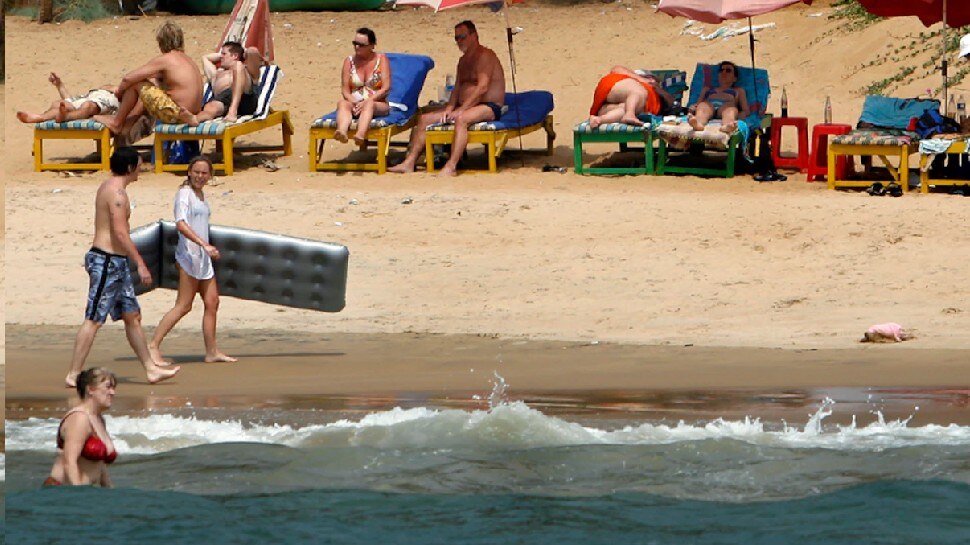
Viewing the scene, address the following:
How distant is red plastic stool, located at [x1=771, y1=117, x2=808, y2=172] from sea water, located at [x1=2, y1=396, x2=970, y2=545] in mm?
6634

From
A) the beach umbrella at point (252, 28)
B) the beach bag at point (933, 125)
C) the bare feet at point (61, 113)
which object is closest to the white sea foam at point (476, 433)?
the beach bag at point (933, 125)

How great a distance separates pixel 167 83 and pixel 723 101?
15.0 feet

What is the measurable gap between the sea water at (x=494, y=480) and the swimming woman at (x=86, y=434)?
0.70 ft

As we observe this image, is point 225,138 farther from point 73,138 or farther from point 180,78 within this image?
point 73,138

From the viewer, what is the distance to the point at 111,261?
9289 mm

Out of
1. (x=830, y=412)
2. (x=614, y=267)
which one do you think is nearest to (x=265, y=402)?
(x=830, y=412)

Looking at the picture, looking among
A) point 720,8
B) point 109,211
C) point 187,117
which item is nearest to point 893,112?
point 720,8

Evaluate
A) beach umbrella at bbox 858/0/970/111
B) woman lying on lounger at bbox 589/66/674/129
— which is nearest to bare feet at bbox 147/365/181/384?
woman lying on lounger at bbox 589/66/674/129

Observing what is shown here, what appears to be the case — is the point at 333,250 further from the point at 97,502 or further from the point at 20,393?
the point at 97,502

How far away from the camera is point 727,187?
14828 millimetres

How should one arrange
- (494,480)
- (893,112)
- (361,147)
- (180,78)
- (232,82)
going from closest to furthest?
(494,480), (893,112), (180,78), (361,147), (232,82)

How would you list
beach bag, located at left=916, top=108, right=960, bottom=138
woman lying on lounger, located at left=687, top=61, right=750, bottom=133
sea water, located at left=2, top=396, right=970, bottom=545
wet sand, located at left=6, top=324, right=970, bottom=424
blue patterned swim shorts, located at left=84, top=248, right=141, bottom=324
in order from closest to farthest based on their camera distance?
sea water, located at left=2, top=396, right=970, bottom=545 < wet sand, located at left=6, top=324, right=970, bottom=424 < blue patterned swim shorts, located at left=84, top=248, right=141, bottom=324 < beach bag, located at left=916, top=108, right=960, bottom=138 < woman lying on lounger, located at left=687, top=61, right=750, bottom=133

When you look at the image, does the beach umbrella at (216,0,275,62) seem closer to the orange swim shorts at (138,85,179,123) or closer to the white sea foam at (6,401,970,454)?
the orange swim shorts at (138,85,179,123)

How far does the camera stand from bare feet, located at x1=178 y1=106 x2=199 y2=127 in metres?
15.1
